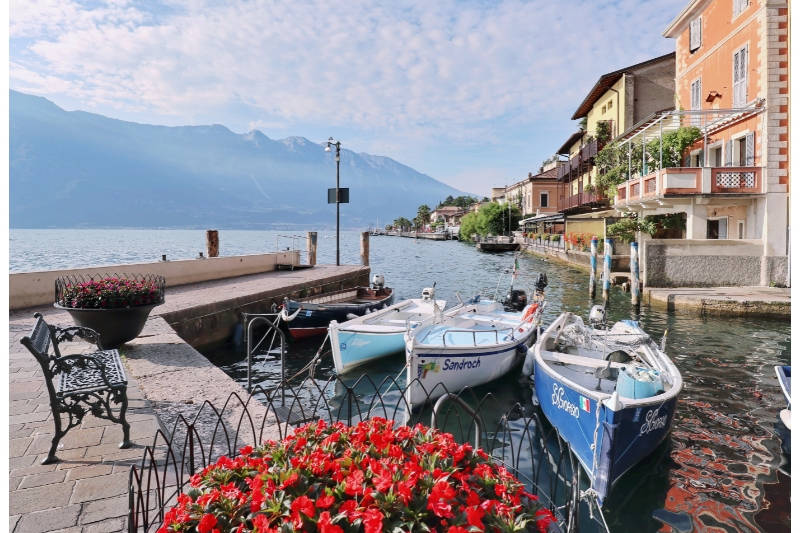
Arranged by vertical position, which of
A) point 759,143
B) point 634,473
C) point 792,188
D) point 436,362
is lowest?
point 634,473

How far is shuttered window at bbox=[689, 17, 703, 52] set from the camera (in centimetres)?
2233

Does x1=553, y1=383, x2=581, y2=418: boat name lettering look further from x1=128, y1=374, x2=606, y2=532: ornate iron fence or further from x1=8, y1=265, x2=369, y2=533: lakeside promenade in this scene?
x1=8, y1=265, x2=369, y2=533: lakeside promenade

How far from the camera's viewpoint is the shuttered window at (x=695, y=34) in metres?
22.3

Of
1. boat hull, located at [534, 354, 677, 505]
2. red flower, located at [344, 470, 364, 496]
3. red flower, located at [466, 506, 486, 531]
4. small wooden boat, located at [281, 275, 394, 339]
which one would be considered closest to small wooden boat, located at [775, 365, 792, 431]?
boat hull, located at [534, 354, 677, 505]

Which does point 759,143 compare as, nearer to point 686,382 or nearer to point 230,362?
point 686,382

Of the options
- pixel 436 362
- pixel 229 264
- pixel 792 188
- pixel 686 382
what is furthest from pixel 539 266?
pixel 436 362

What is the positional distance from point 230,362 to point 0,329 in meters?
7.49

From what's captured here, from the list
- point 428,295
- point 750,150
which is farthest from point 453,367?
point 750,150

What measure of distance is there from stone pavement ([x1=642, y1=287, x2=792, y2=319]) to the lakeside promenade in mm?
15674

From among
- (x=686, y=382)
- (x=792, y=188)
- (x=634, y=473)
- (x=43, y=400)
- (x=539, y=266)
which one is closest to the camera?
(x=43, y=400)

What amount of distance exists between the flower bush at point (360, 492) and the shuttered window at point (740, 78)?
22159 mm

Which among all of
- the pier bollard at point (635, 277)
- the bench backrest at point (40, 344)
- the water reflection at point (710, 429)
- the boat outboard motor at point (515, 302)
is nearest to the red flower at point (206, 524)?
the bench backrest at point (40, 344)

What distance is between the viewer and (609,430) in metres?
5.67

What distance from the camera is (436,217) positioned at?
161125 millimetres
